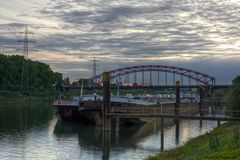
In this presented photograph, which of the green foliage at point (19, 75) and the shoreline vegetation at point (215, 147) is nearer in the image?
the shoreline vegetation at point (215, 147)

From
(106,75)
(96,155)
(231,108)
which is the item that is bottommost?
(96,155)

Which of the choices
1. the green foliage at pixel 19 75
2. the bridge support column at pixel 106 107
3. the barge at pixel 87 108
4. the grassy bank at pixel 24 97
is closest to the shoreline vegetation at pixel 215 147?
the bridge support column at pixel 106 107

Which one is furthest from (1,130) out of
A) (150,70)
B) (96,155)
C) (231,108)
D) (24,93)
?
(24,93)

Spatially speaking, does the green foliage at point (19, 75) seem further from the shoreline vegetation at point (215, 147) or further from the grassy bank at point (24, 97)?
the shoreline vegetation at point (215, 147)

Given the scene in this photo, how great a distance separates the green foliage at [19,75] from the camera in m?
163

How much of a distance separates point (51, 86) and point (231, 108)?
14631cm

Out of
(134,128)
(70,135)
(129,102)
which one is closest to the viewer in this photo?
(70,135)

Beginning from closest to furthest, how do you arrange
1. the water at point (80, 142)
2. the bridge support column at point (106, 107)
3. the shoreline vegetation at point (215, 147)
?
1. the shoreline vegetation at point (215, 147)
2. the water at point (80, 142)
3. the bridge support column at point (106, 107)

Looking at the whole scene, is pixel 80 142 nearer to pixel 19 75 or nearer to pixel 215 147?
pixel 215 147

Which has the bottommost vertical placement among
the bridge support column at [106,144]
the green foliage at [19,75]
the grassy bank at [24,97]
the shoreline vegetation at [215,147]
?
the bridge support column at [106,144]

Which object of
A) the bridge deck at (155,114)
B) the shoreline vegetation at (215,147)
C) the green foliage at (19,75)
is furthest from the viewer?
the green foliage at (19,75)

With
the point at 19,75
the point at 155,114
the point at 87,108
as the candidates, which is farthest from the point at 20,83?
the point at 155,114

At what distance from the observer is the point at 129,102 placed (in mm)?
75688

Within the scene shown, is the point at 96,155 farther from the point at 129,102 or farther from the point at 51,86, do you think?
the point at 51,86
